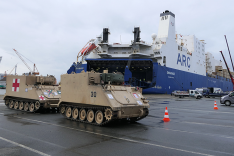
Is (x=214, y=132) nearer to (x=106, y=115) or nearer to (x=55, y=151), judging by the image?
(x=106, y=115)

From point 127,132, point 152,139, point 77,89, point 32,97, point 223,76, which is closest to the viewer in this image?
point 152,139

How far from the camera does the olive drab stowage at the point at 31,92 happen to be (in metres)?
13.4

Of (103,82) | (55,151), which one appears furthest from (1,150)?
(103,82)

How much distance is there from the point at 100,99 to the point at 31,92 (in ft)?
23.7

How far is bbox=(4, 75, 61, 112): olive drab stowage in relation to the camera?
44.0ft

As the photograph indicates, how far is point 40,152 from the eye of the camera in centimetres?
505

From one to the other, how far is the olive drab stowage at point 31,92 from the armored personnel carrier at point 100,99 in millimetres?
2974

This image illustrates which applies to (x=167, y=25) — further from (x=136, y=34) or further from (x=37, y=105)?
(x=37, y=105)

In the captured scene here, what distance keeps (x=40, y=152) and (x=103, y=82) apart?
494 cm

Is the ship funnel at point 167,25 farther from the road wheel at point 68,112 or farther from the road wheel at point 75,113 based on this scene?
the road wheel at point 75,113

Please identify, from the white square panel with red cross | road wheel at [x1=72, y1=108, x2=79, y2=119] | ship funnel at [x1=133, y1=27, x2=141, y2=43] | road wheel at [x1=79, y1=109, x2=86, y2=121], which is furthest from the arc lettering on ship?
road wheel at [x1=79, y1=109, x2=86, y2=121]

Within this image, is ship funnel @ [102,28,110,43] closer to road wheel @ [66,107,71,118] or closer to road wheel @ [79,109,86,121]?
road wheel @ [66,107,71,118]

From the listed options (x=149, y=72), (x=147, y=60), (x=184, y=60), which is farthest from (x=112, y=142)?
(x=184, y=60)

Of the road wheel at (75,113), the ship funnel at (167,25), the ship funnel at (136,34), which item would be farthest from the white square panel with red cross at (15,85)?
the ship funnel at (167,25)
